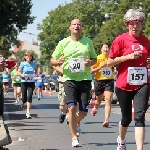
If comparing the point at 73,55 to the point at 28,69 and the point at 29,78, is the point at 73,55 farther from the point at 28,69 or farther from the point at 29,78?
the point at 28,69

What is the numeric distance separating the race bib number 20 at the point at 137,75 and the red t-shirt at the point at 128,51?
0.04 m

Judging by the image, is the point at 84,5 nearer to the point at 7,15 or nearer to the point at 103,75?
the point at 7,15

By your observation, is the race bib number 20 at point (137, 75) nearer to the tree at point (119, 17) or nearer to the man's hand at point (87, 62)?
the man's hand at point (87, 62)

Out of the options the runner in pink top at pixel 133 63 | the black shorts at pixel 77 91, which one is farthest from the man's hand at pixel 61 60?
the runner in pink top at pixel 133 63

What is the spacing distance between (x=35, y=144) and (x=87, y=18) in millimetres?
86572

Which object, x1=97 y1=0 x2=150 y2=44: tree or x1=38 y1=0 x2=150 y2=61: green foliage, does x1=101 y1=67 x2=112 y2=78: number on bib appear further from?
→ x1=38 y1=0 x2=150 y2=61: green foliage

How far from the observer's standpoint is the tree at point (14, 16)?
1018 inches

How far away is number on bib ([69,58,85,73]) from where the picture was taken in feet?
30.8

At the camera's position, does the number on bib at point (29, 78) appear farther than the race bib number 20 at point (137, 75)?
Yes

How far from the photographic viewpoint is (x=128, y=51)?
7.86 metres

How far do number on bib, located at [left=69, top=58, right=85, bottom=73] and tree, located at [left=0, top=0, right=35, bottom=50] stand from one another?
15.1m

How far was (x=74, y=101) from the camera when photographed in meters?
9.37

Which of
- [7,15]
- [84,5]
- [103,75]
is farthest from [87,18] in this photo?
[103,75]

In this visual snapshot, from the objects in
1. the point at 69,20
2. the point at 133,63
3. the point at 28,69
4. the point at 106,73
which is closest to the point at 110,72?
the point at 106,73
